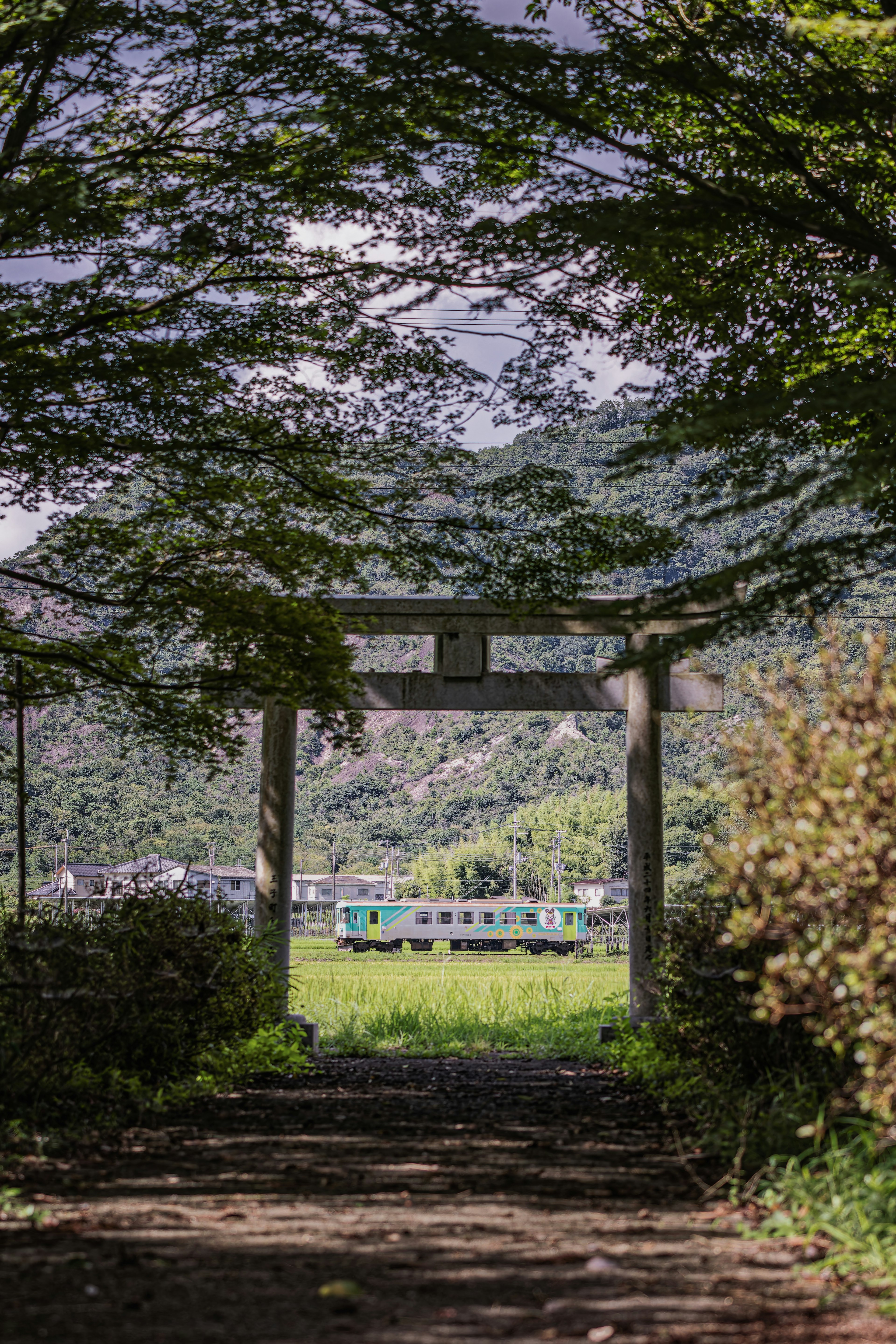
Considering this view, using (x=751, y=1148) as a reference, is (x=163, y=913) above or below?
above

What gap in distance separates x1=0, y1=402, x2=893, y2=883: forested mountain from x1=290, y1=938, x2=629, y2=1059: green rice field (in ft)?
7.27

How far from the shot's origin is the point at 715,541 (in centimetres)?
4806

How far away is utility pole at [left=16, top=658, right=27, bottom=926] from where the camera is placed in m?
6.44

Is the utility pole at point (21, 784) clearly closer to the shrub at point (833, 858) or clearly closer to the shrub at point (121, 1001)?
the shrub at point (121, 1001)

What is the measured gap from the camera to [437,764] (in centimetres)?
7225

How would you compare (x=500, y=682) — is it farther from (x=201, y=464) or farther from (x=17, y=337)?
(x=17, y=337)

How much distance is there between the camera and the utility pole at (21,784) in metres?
6.44

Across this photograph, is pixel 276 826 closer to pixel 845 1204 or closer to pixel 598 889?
pixel 845 1204

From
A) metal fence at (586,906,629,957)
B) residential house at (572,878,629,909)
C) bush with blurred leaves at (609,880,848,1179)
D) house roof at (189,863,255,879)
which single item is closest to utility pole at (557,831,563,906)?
residential house at (572,878,629,909)

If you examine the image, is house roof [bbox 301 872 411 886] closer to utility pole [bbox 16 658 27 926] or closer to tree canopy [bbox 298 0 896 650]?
utility pole [bbox 16 658 27 926]

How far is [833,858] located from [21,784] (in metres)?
5.22

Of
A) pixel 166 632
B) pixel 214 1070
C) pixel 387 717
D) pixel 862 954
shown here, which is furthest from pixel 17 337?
pixel 387 717

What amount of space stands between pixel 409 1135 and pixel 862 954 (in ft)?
8.72

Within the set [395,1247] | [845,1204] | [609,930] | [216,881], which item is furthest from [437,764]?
[395,1247]
